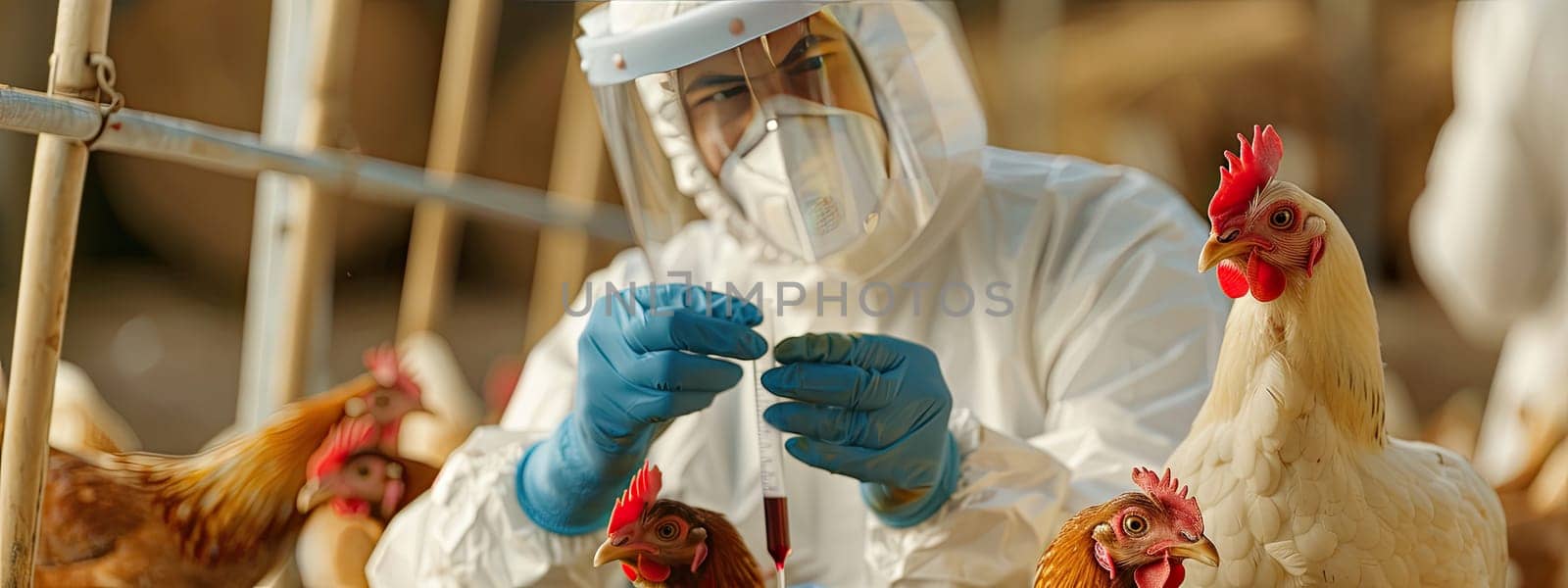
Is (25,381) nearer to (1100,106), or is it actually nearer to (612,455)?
(612,455)

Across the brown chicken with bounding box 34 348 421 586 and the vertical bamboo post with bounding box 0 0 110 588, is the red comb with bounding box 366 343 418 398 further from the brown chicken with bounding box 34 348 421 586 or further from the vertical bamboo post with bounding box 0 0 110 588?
the vertical bamboo post with bounding box 0 0 110 588

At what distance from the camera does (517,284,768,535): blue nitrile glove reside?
42.7 inches

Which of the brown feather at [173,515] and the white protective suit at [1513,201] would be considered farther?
the white protective suit at [1513,201]

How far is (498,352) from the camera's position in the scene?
5293 mm

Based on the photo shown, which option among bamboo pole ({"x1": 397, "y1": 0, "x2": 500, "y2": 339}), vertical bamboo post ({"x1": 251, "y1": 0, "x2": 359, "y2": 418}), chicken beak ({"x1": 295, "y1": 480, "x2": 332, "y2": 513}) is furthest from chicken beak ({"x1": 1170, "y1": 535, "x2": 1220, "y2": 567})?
bamboo pole ({"x1": 397, "y1": 0, "x2": 500, "y2": 339})

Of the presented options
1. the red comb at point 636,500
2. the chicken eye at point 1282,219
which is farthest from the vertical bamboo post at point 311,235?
the chicken eye at point 1282,219

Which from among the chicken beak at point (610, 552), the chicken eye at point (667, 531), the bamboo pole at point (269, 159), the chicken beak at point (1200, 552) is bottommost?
the chicken beak at point (610, 552)

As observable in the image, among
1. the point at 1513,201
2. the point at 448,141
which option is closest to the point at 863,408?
the point at 1513,201

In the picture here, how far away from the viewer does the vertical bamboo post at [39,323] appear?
3.34 ft

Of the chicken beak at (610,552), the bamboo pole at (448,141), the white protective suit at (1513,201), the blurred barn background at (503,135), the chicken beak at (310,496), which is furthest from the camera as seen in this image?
the blurred barn background at (503,135)

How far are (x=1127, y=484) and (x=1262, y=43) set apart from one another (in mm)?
3780

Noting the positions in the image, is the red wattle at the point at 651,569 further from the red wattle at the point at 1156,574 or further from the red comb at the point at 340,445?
the red comb at the point at 340,445

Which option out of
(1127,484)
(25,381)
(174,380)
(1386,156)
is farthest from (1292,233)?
(174,380)

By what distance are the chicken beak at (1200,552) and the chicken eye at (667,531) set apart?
1.08ft
